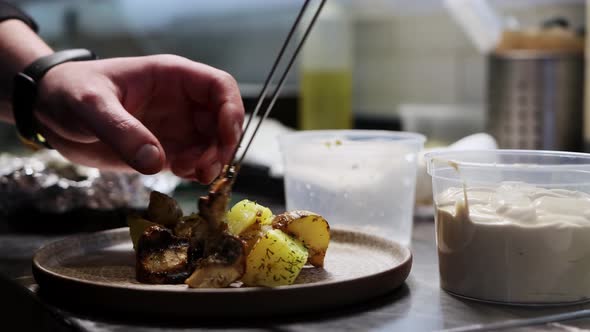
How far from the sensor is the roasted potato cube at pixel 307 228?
3.24ft

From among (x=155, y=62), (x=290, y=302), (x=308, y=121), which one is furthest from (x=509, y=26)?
→ (x=290, y=302)

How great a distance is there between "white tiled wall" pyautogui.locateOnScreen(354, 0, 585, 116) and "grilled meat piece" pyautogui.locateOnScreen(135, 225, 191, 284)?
6.27 ft

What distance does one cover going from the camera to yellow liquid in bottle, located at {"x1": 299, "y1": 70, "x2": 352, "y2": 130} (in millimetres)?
2807

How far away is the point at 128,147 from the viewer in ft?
3.39

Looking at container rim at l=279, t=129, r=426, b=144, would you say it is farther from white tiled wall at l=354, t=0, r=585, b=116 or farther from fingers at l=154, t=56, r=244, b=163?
white tiled wall at l=354, t=0, r=585, b=116

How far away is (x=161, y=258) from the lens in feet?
3.15

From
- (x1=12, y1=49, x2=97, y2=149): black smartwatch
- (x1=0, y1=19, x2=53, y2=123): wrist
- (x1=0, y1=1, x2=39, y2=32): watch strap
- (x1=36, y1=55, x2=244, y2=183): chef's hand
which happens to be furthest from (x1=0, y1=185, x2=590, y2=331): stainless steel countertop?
(x1=0, y1=1, x2=39, y2=32): watch strap

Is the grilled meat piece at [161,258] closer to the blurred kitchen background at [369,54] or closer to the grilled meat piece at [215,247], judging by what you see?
the grilled meat piece at [215,247]

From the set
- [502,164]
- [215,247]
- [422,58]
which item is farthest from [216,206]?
[422,58]

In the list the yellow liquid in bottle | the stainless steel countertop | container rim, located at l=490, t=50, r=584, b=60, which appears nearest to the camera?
the stainless steel countertop

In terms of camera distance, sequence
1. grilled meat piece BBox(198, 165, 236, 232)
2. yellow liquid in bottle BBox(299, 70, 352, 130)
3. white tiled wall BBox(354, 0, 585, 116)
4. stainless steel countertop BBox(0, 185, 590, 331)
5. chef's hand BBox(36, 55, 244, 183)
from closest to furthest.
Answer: stainless steel countertop BBox(0, 185, 590, 331), grilled meat piece BBox(198, 165, 236, 232), chef's hand BBox(36, 55, 244, 183), white tiled wall BBox(354, 0, 585, 116), yellow liquid in bottle BBox(299, 70, 352, 130)

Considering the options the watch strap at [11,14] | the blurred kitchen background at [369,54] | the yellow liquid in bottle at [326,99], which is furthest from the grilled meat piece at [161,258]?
the yellow liquid in bottle at [326,99]

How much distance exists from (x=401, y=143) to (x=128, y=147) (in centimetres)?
48

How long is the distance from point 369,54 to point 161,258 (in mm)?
2455
